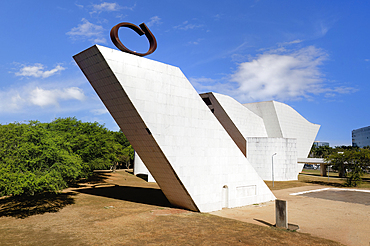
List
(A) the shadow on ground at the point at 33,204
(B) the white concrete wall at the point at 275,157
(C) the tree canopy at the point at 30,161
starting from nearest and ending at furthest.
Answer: (C) the tree canopy at the point at 30,161
(A) the shadow on ground at the point at 33,204
(B) the white concrete wall at the point at 275,157

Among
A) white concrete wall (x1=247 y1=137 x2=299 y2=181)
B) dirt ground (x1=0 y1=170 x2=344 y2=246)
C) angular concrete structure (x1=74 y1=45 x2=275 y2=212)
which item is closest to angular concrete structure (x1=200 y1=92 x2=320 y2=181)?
white concrete wall (x1=247 y1=137 x2=299 y2=181)

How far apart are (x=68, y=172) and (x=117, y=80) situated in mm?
9169

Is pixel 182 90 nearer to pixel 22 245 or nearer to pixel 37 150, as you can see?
pixel 37 150

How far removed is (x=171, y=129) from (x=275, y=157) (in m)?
35.7

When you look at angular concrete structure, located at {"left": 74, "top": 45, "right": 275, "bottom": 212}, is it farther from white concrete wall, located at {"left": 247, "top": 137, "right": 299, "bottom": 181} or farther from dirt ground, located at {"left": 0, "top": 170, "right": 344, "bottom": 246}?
white concrete wall, located at {"left": 247, "top": 137, "right": 299, "bottom": 181}

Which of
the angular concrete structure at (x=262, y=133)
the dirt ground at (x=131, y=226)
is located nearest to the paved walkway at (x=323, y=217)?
the dirt ground at (x=131, y=226)

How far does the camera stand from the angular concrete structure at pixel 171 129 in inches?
615

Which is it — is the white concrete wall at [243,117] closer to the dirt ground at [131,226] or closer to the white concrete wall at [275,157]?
the white concrete wall at [275,157]

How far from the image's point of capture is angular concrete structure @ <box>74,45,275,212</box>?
15633mm

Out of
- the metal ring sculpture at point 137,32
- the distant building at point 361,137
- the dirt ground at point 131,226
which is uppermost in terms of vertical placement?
the distant building at point 361,137

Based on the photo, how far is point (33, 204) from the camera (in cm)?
2225

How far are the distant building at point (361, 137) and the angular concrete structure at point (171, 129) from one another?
16016cm

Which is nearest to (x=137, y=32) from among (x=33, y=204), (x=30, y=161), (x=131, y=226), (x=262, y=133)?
(x=30, y=161)

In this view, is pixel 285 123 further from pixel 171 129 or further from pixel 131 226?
pixel 131 226
